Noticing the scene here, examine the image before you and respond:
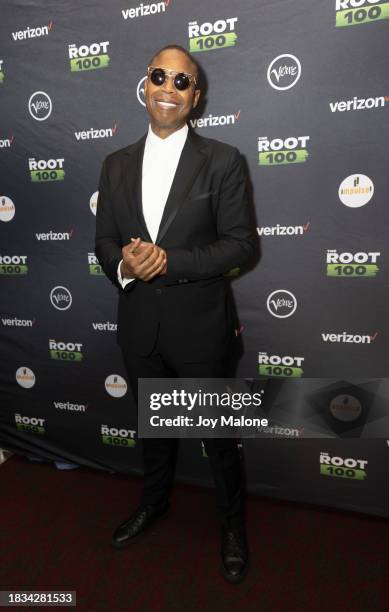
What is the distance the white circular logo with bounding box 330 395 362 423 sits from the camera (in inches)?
88.0

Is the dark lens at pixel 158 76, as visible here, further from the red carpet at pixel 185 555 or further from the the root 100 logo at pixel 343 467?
the red carpet at pixel 185 555

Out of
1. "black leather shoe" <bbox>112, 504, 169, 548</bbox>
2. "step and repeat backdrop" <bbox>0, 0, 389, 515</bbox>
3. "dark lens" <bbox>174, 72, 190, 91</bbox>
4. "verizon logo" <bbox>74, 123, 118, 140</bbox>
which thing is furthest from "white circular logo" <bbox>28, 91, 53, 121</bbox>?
"black leather shoe" <bbox>112, 504, 169, 548</bbox>

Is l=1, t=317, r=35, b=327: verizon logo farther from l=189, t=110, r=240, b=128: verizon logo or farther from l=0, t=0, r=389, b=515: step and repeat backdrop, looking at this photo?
l=189, t=110, r=240, b=128: verizon logo

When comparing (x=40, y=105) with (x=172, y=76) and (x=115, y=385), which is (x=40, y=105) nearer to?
(x=172, y=76)

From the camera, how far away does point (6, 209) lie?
2.61m

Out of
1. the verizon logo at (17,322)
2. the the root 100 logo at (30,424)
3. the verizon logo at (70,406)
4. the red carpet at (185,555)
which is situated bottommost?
the red carpet at (185,555)

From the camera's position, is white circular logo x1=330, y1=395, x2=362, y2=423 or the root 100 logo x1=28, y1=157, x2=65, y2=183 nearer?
white circular logo x1=330, y1=395, x2=362, y2=423

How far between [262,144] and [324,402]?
1269 millimetres

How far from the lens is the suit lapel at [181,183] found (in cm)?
173

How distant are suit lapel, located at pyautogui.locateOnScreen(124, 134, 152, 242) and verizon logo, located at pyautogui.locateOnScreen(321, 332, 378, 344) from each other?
0.99m

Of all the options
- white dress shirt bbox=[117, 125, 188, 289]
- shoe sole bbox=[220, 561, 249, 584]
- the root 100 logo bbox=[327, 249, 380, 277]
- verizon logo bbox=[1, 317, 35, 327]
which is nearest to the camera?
white dress shirt bbox=[117, 125, 188, 289]

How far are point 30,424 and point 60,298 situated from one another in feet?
2.94

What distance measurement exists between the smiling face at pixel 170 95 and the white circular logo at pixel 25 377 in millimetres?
1781

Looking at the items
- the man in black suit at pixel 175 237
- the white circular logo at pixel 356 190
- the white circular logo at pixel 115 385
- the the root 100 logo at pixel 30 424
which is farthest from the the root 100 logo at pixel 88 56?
the the root 100 logo at pixel 30 424
